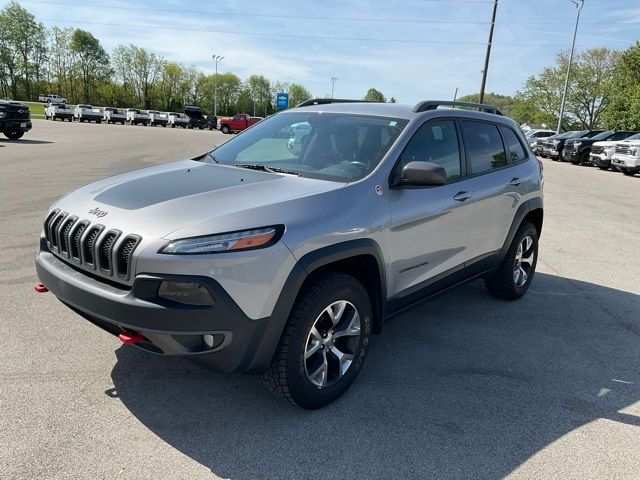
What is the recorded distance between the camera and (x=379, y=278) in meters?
3.16

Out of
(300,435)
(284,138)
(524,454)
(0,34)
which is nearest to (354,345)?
(300,435)

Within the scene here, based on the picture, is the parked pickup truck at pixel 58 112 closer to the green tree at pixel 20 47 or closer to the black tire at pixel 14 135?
the black tire at pixel 14 135

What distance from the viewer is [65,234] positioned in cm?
287

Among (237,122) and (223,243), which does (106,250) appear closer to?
(223,243)

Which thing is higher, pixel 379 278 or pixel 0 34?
pixel 0 34

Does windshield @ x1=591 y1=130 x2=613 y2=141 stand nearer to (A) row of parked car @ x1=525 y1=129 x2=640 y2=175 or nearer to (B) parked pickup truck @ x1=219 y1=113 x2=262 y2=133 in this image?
(A) row of parked car @ x1=525 y1=129 x2=640 y2=175

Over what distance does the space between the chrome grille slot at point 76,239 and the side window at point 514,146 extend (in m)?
3.81

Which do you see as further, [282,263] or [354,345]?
[354,345]

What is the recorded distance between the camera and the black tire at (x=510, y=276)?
486 cm

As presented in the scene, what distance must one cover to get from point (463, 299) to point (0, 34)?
368 ft

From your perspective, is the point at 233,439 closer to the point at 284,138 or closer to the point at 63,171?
the point at 284,138

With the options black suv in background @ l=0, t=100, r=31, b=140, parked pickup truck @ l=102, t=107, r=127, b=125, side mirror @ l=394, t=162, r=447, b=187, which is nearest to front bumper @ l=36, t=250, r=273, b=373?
side mirror @ l=394, t=162, r=447, b=187

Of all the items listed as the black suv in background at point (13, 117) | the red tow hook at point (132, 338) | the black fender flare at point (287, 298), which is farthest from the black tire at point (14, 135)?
the black fender flare at point (287, 298)

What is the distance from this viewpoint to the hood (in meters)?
2.51
